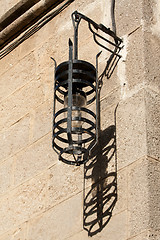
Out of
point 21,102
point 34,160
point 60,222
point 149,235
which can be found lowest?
point 149,235

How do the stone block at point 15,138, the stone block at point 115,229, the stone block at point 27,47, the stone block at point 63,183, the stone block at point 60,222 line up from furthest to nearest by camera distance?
the stone block at point 27,47
the stone block at point 15,138
the stone block at point 63,183
the stone block at point 60,222
the stone block at point 115,229

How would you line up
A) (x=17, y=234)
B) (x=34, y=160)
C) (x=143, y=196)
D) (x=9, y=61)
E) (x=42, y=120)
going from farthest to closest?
(x=9, y=61)
(x=42, y=120)
(x=34, y=160)
(x=17, y=234)
(x=143, y=196)

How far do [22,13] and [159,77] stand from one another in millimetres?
1573

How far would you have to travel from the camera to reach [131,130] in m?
2.82

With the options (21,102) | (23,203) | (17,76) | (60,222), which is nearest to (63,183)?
(60,222)

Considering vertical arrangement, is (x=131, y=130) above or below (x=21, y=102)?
below

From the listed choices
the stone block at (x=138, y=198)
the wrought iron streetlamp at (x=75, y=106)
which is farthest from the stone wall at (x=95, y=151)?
the wrought iron streetlamp at (x=75, y=106)

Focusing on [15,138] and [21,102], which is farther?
[21,102]

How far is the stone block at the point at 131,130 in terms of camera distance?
107 inches

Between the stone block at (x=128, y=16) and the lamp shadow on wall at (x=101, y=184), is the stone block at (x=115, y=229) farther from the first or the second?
the stone block at (x=128, y=16)

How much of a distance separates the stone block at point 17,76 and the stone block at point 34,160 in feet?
1.88

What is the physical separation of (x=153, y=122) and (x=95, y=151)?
358mm

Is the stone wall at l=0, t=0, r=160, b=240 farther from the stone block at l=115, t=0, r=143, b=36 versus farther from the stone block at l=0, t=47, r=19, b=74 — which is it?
the stone block at l=0, t=47, r=19, b=74

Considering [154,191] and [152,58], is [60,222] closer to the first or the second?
[154,191]
